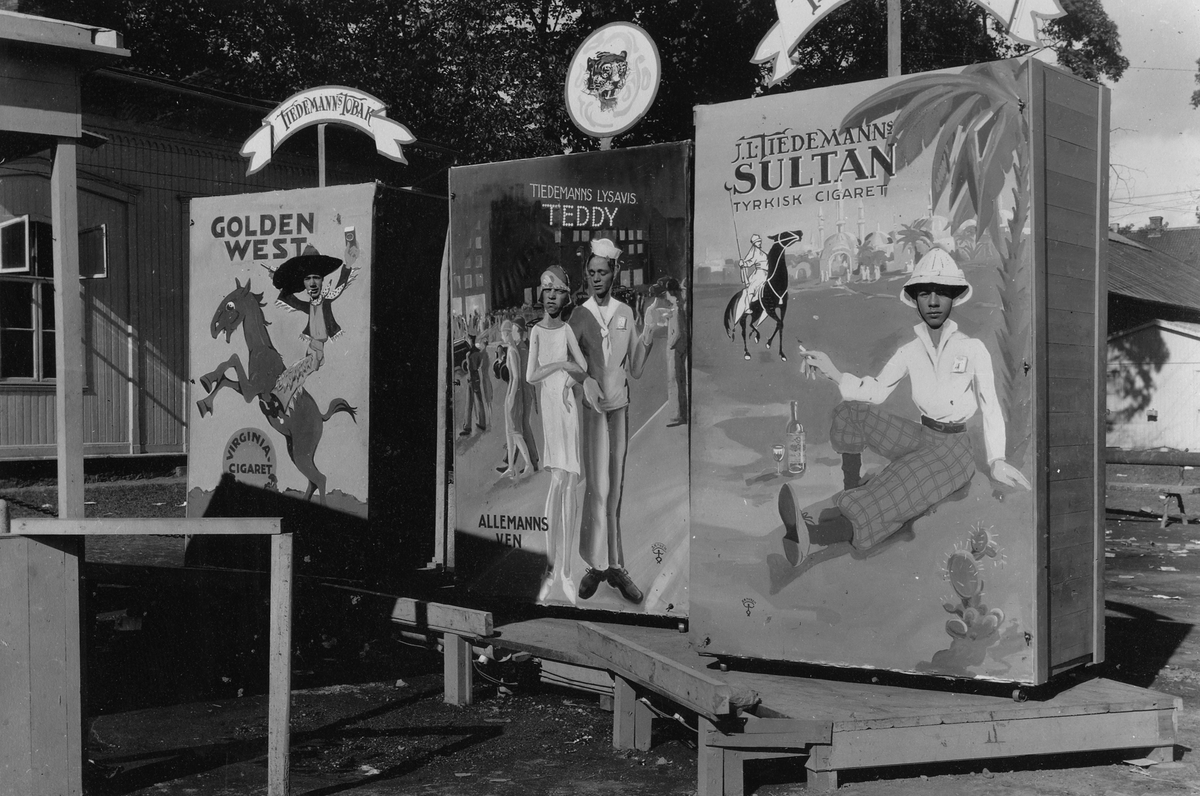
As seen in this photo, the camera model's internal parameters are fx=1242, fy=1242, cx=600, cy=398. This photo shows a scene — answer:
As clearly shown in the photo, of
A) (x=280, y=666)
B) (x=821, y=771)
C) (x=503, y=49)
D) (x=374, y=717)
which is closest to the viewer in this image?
(x=821, y=771)

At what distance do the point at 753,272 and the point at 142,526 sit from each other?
2918 millimetres

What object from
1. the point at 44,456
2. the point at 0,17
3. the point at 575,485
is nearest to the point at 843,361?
the point at 575,485

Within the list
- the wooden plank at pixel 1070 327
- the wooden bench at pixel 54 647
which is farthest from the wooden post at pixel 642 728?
the wooden plank at pixel 1070 327

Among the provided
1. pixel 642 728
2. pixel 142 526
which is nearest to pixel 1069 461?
pixel 642 728

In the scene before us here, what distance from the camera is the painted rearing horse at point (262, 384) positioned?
829cm

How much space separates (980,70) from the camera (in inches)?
208

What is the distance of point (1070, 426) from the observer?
18.0 ft

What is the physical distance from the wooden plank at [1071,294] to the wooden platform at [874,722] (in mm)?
1611

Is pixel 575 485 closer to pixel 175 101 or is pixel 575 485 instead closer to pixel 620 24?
pixel 620 24

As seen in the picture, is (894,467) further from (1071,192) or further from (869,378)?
(1071,192)

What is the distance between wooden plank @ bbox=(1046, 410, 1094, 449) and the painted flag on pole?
1592mm

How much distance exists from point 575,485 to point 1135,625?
457cm

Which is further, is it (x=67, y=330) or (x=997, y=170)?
(x=67, y=330)

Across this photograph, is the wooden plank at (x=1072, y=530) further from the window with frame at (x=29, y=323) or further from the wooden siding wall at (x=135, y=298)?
the wooden siding wall at (x=135, y=298)
